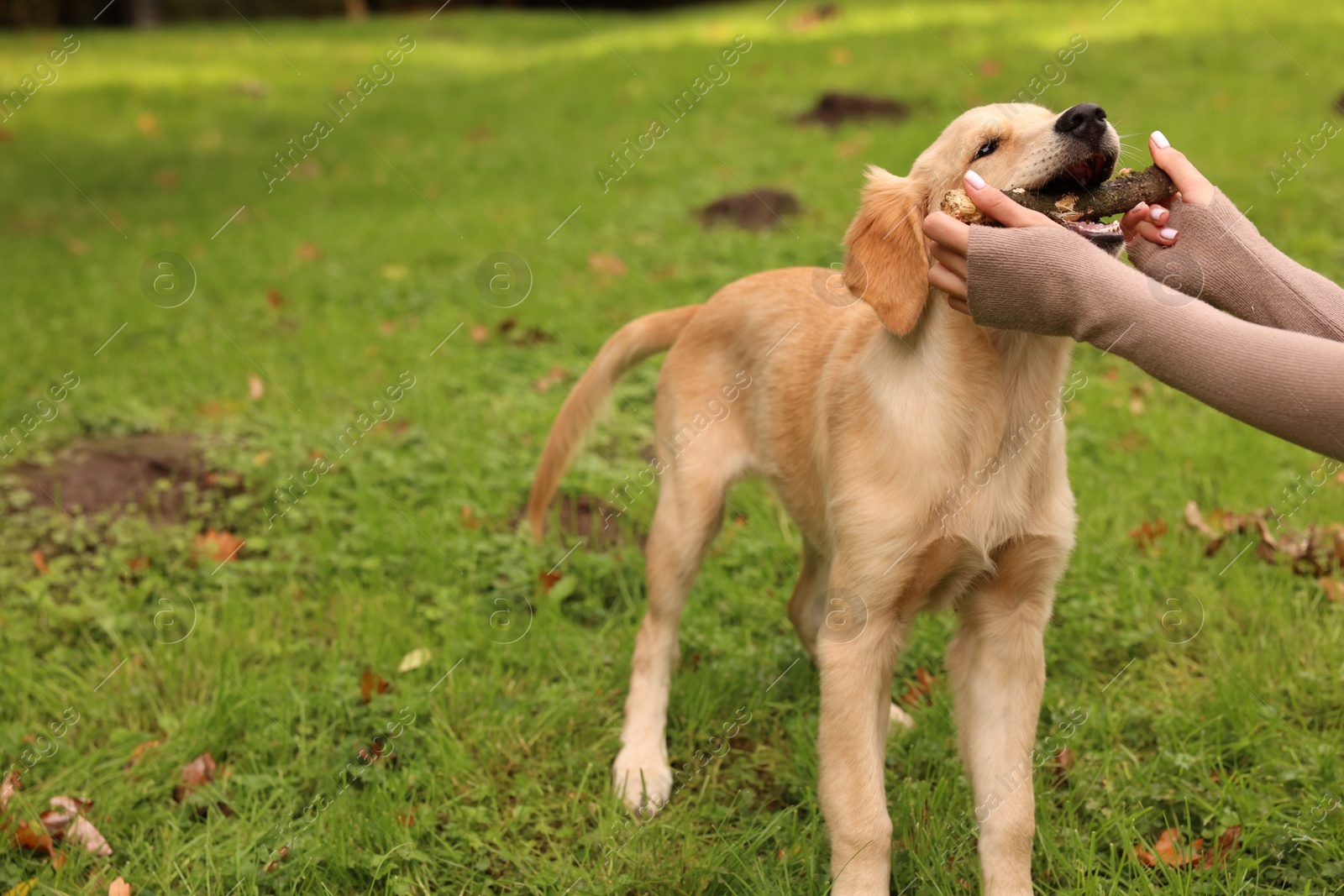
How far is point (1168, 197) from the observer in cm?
226

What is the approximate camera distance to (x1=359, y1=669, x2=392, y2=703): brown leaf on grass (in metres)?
3.21

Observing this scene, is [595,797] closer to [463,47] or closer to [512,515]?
[512,515]

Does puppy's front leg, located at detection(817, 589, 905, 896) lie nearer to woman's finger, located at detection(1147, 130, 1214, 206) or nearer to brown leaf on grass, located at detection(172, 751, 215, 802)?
woman's finger, located at detection(1147, 130, 1214, 206)

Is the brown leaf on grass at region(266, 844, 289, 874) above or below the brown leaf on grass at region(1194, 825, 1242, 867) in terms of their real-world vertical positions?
above

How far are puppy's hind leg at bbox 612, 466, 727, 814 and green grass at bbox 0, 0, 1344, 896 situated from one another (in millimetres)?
124

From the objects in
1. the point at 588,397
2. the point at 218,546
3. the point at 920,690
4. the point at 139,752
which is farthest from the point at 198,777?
the point at 920,690

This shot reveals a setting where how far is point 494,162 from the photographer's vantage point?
9898mm

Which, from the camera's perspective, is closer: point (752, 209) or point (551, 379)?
point (551, 379)

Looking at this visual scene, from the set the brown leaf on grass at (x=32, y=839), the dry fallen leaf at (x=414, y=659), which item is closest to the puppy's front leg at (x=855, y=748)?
the dry fallen leaf at (x=414, y=659)

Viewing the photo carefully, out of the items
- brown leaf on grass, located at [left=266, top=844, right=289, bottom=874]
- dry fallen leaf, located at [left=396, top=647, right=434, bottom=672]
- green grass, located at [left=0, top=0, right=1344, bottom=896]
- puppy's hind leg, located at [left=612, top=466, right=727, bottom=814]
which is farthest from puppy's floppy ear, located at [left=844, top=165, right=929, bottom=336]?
brown leaf on grass, located at [left=266, top=844, right=289, bottom=874]

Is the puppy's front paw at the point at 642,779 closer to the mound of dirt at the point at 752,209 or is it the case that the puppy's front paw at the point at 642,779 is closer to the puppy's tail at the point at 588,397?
the puppy's tail at the point at 588,397

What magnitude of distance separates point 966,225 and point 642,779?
1.73 meters

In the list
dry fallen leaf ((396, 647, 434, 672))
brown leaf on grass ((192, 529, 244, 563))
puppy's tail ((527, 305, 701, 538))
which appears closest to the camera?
dry fallen leaf ((396, 647, 434, 672))

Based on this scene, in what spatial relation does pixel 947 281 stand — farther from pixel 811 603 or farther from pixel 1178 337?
pixel 811 603
